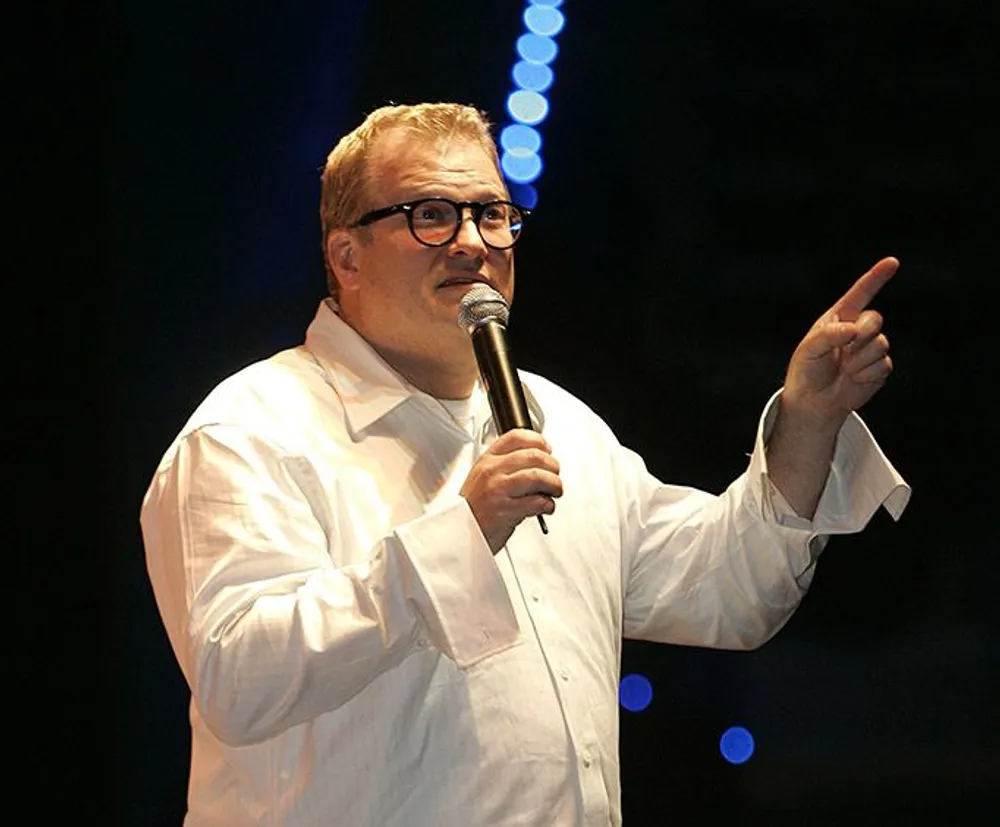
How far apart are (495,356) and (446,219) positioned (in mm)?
343

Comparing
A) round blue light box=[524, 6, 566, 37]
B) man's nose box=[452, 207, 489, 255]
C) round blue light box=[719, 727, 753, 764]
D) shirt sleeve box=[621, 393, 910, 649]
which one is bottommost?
round blue light box=[719, 727, 753, 764]

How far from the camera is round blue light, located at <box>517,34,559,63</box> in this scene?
2.90m

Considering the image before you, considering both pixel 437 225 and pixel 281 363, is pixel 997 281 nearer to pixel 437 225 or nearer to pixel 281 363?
pixel 437 225

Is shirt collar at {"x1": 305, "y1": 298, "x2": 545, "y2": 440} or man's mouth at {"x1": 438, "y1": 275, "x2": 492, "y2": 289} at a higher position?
man's mouth at {"x1": 438, "y1": 275, "x2": 492, "y2": 289}

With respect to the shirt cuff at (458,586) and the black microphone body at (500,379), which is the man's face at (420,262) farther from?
the shirt cuff at (458,586)

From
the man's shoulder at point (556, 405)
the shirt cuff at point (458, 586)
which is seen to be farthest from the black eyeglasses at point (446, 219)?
the shirt cuff at point (458, 586)

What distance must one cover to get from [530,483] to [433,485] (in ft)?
1.29

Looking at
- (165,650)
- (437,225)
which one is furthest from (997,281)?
(165,650)

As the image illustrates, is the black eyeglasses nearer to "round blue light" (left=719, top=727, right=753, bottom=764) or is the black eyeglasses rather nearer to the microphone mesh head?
the microphone mesh head

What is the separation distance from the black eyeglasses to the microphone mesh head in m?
0.10

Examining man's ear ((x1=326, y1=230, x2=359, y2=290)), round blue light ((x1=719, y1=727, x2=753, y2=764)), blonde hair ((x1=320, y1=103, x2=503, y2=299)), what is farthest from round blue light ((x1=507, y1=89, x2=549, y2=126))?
round blue light ((x1=719, y1=727, x2=753, y2=764))

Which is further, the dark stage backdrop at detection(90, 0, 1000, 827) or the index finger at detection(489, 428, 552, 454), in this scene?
the dark stage backdrop at detection(90, 0, 1000, 827)

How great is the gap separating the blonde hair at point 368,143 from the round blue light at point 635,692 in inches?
41.8

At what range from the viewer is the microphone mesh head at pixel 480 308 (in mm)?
2016
